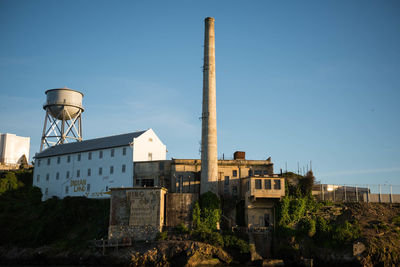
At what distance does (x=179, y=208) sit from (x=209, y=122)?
11.8 meters

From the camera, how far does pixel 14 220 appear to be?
6097 cm

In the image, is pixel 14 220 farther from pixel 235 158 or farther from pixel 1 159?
pixel 1 159

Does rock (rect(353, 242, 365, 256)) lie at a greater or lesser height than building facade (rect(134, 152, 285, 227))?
lesser

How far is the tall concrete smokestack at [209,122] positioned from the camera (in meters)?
54.3

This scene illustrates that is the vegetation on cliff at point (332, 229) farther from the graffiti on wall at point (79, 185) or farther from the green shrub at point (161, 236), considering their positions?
the graffiti on wall at point (79, 185)

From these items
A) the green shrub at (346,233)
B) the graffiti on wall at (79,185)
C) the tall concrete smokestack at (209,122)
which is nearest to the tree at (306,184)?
the green shrub at (346,233)

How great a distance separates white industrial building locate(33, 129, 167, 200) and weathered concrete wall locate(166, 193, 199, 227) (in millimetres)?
9693

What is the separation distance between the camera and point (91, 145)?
68.2 m

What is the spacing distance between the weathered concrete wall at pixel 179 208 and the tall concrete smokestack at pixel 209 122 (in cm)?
218

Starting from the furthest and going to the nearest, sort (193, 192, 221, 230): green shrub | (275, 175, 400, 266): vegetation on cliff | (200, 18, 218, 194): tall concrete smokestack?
(200, 18, 218, 194): tall concrete smokestack < (193, 192, 221, 230): green shrub < (275, 175, 400, 266): vegetation on cliff

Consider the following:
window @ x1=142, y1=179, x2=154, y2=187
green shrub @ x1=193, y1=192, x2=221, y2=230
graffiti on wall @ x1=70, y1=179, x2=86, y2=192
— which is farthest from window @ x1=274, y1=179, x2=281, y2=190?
graffiti on wall @ x1=70, y1=179, x2=86, y2=192

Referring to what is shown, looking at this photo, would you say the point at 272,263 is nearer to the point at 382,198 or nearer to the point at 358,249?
the point at 358,249

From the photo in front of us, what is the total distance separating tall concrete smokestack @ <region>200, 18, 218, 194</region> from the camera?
178ft

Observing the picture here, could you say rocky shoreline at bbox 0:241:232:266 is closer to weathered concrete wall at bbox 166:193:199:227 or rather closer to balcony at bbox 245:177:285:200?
weathered concrete wall at bbox 166:193:199:227
